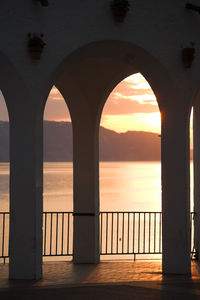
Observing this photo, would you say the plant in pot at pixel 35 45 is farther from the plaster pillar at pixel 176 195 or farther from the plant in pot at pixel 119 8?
the plaster pillar at pixel 176 195

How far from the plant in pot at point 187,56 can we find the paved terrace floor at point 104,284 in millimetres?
3735

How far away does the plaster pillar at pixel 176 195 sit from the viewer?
365 inches

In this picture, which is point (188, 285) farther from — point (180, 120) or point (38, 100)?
point (38, 100)

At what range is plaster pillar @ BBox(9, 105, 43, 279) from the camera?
28.6 ft

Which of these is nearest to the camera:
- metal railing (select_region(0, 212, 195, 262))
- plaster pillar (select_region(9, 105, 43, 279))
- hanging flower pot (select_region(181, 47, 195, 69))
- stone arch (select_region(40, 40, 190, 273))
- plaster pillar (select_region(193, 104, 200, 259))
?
plaster pillar (select_region(9, 105, 43, 279))

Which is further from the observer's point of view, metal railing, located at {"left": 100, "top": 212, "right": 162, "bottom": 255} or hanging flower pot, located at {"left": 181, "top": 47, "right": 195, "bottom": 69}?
metal railing, located at {"left": 100, "top": 212, "right": 162, "bottom": 255}

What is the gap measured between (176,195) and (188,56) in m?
2.49

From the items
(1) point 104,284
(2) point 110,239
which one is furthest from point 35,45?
(2) point 110,239

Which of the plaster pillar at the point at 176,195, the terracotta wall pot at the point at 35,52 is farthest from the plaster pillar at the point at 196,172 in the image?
the terracotta wall pot at the point at 35,52

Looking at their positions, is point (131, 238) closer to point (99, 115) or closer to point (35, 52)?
point (99, 115)

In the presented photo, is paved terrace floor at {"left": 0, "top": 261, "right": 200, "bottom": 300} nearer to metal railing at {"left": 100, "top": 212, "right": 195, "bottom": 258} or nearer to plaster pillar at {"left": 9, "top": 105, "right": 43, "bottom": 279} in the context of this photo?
plaster pillar at {"left": 9, "top": 105, "right": 43, "bottom": 279}

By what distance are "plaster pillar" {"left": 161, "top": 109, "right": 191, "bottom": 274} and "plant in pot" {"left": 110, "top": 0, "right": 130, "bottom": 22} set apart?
6.15ft

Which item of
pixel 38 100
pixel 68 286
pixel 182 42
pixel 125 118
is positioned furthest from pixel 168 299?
pixel 125 118

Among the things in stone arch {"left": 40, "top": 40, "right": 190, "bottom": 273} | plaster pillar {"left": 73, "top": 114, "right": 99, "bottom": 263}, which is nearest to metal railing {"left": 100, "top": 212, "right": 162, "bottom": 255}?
plaster pillar {"left": 73, "top": 114, "right": 99, "bottom": 263}
